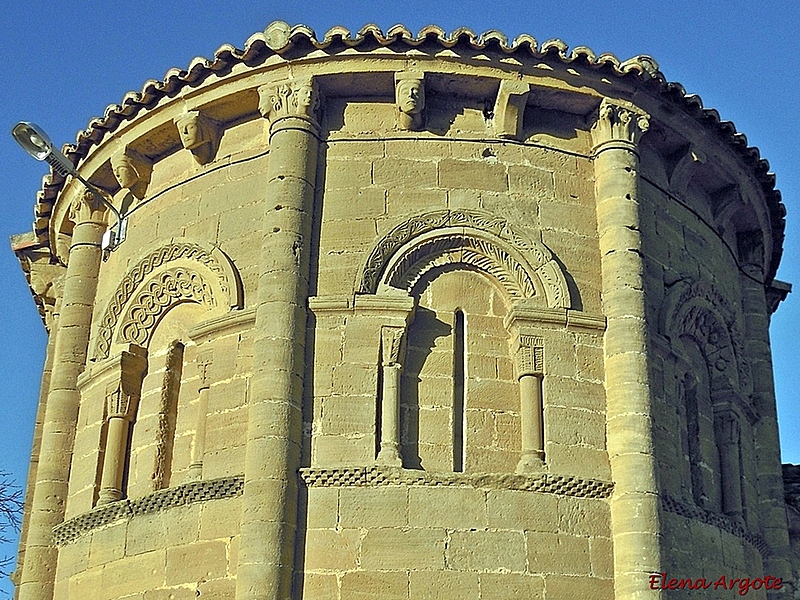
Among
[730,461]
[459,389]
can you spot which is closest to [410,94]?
[459,389]

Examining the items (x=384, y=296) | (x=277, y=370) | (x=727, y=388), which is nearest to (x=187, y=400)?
(x=277, y=370)

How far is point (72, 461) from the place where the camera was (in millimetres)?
13992

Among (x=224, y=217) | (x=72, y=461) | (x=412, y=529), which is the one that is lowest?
(x=412, y=529)

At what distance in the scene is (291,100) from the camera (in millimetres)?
13414

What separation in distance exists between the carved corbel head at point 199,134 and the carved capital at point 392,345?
3189mm

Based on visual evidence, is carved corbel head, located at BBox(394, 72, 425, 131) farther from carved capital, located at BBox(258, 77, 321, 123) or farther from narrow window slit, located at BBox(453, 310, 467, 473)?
narrow window slit, located at BBox(453, 310, 467, 473)

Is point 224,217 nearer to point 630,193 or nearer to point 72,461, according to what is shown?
point 72,461

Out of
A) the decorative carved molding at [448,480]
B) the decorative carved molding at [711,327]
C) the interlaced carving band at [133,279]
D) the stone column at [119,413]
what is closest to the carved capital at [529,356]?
the decorative carved molding at [448,480]

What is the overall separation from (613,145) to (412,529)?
15.4 feet

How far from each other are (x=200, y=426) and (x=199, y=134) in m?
3.31

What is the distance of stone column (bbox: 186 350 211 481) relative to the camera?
12531 mm

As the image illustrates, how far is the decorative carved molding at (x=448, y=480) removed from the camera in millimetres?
11844

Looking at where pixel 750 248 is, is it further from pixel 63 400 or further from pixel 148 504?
pixel 63 400

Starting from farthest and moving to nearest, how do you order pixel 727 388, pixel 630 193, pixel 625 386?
pixel 727 388 → pixel 630 193 → pixel 625 386
